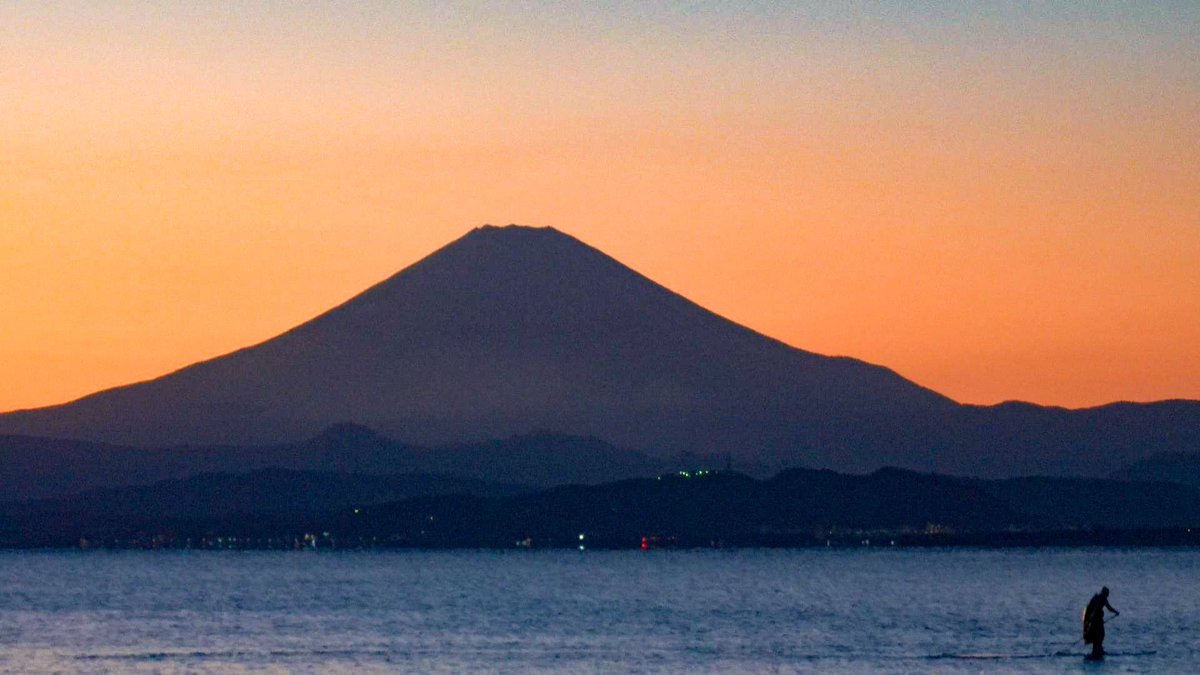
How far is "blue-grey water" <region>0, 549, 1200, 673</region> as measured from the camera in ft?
185

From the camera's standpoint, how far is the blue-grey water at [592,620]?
56.3m

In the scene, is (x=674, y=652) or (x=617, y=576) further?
(x=617, y=576)

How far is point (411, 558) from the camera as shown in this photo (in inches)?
7795

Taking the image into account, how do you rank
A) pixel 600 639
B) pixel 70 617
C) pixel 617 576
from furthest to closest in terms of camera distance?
pixel 617 576, pixel 70 617, pixel 600 639

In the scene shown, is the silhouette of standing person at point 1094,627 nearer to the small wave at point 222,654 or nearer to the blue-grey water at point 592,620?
the blue-grey water at point 592,620

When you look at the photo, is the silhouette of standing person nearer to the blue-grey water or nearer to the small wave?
the blue-grey water

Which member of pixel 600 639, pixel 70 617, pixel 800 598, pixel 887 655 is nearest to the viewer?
pixel 887 655

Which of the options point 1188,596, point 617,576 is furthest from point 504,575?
point 1188,596

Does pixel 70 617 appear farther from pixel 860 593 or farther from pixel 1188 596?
pixel 1188 596

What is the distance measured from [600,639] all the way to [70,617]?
88.0 feet

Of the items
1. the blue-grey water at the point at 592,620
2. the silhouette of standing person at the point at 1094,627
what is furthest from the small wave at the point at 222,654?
the silhouette of standing person at the point at 1094,627

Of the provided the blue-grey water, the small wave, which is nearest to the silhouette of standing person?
the blue-grey water

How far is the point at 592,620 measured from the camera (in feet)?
254

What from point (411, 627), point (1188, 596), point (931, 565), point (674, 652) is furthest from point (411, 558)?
point (674, 652)
